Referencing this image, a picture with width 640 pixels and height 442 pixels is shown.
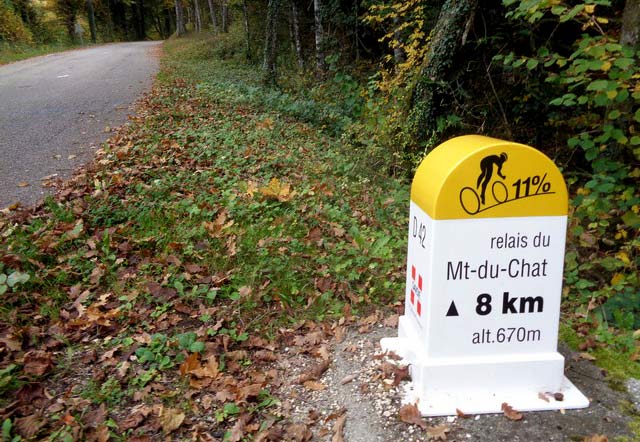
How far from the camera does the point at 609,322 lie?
395cm

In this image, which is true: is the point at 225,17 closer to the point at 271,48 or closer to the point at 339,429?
the point at 271,48

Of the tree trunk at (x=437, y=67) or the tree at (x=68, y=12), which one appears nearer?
the tree trunk at (x=437, y=67)

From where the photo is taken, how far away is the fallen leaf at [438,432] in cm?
268

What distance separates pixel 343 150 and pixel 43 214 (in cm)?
478

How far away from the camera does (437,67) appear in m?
6.81

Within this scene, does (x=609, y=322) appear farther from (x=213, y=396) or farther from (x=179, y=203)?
(x=179, y=203)

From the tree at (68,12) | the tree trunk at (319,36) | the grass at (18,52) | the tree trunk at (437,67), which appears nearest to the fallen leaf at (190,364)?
the tree trunk at (437,67)

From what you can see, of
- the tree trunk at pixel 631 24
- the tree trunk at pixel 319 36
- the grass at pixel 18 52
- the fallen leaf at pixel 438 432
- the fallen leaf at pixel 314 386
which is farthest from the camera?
the grass at pixel 18 52

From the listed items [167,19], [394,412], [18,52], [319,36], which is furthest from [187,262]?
[167,19]

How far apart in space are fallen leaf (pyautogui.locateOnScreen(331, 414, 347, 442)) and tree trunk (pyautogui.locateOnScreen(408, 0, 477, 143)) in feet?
16.4

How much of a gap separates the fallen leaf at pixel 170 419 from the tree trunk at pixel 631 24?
5391mm

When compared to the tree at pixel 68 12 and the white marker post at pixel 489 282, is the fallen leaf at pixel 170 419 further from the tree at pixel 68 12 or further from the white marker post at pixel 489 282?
the tree at pixel 68 12

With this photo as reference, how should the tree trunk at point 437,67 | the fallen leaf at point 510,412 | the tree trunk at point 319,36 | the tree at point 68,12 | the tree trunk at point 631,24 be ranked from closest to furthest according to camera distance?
the fallen leaf at point 510,412, the tree trunk at point 631,24, the tree trunk at point 437,67, the tree trunk at point 319,36, the tree at point 68,12

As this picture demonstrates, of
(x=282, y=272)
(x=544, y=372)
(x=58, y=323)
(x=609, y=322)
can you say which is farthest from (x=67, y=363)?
(x=609, y=322)
